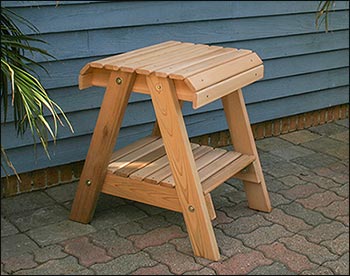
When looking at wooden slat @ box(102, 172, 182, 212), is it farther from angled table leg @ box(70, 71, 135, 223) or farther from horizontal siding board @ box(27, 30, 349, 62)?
horizontal siding board @ box(27, 30, 349, 62)

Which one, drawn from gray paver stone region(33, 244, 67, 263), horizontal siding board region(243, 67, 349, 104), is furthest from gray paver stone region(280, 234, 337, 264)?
horizontal siding board region(243, 67, 349, 104)

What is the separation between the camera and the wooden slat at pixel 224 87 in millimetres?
3046

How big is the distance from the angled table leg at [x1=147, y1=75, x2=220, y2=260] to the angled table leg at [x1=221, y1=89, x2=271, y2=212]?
52cm

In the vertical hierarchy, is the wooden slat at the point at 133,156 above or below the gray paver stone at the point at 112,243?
above

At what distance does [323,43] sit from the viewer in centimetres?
520

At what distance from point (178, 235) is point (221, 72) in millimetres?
809

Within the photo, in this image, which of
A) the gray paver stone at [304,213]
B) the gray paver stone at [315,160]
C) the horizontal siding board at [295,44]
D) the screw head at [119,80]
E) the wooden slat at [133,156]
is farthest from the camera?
the horizontal siding board at [295,44]

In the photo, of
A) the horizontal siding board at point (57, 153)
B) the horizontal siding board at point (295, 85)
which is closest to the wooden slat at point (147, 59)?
the horizontal siding board at point (57, 153)

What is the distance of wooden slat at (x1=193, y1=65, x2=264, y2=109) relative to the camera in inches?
120

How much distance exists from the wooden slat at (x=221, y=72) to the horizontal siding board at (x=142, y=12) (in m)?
0.87

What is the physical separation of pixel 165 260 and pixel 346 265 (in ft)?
2.62

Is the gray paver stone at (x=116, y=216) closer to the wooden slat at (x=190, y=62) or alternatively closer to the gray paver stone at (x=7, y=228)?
the gray paver stone at (x=7, y=228)

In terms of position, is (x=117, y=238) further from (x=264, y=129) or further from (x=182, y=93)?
(x=264, y=129)

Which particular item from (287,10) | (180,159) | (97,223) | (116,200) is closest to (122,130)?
(116,200)
